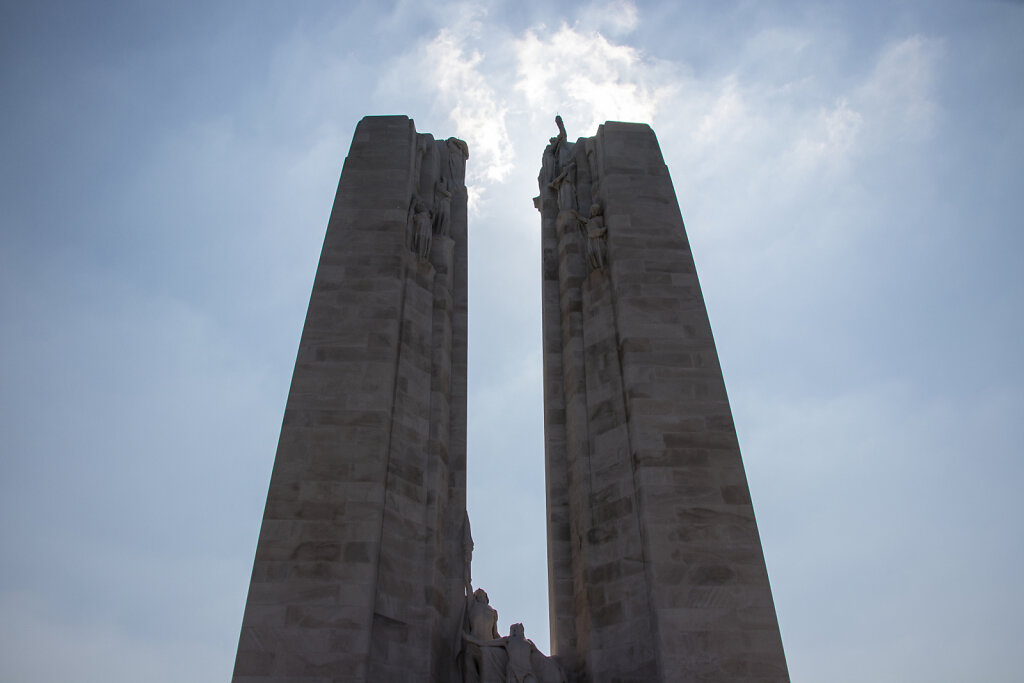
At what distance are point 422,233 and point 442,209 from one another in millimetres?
1230

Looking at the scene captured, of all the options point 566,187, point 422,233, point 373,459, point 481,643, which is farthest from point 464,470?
point 566,187

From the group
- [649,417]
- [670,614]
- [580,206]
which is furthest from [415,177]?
[670,614]

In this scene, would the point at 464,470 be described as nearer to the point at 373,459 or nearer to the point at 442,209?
the point at 373,459

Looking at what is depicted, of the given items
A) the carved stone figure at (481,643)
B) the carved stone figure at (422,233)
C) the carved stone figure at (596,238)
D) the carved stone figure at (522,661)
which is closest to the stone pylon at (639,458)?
the carved stone figure at (596,238)

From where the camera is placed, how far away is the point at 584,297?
1405cm

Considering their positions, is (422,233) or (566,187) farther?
(566,187)

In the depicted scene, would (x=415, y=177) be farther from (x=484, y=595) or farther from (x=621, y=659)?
(x=621, y=659)

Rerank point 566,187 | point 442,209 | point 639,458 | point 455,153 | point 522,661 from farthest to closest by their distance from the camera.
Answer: point 455,153 < point 566,187 < point 442,209 < point 639,458 < point 522,661

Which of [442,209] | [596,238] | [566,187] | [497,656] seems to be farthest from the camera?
[566,187]

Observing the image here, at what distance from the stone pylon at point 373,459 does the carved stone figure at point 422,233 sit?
3 cm

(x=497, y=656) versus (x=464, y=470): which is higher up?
(x=464, y=470)

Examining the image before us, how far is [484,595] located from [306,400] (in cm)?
389

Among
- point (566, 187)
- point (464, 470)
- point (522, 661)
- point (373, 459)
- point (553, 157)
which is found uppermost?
point (553, 157)

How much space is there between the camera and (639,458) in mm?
11141
